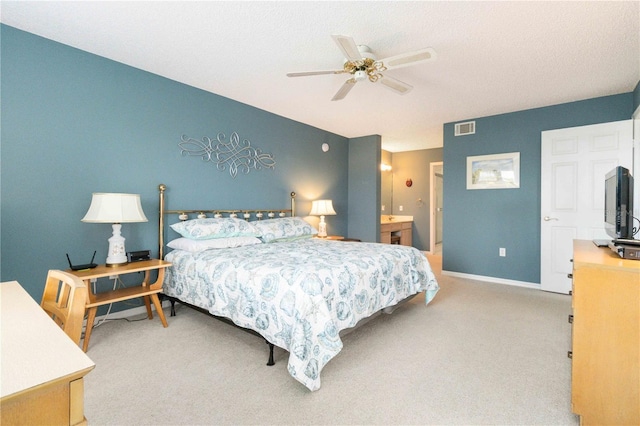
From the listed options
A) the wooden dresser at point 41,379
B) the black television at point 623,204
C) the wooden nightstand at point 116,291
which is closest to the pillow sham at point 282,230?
the wooden nightstand at point 116,291

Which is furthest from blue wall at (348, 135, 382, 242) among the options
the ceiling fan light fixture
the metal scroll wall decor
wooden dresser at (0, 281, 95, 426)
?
wooden dresser at (0, 281, 95, 426)

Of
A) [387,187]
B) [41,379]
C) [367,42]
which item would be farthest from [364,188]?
[41,379]

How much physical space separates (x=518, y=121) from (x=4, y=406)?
5222mm

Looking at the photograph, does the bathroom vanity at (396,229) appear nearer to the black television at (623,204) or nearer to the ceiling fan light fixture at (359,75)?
the ceiling fan light fixture at (359,75)

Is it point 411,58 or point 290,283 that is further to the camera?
point 411,58

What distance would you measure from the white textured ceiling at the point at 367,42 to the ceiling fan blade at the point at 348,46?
233mm

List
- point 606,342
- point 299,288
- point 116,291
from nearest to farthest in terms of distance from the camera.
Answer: point 606,342, point 299,288, point 116,291

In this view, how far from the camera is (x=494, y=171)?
4.45 metres

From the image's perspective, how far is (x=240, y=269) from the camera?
7.54 ft

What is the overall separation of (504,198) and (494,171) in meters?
0.41

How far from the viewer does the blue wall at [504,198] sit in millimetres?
3914

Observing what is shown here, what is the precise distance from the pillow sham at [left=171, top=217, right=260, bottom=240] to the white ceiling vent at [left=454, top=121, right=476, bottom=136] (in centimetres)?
347

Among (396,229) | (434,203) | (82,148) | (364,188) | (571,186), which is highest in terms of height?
(82,148)

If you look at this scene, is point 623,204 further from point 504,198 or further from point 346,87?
point 504,198
